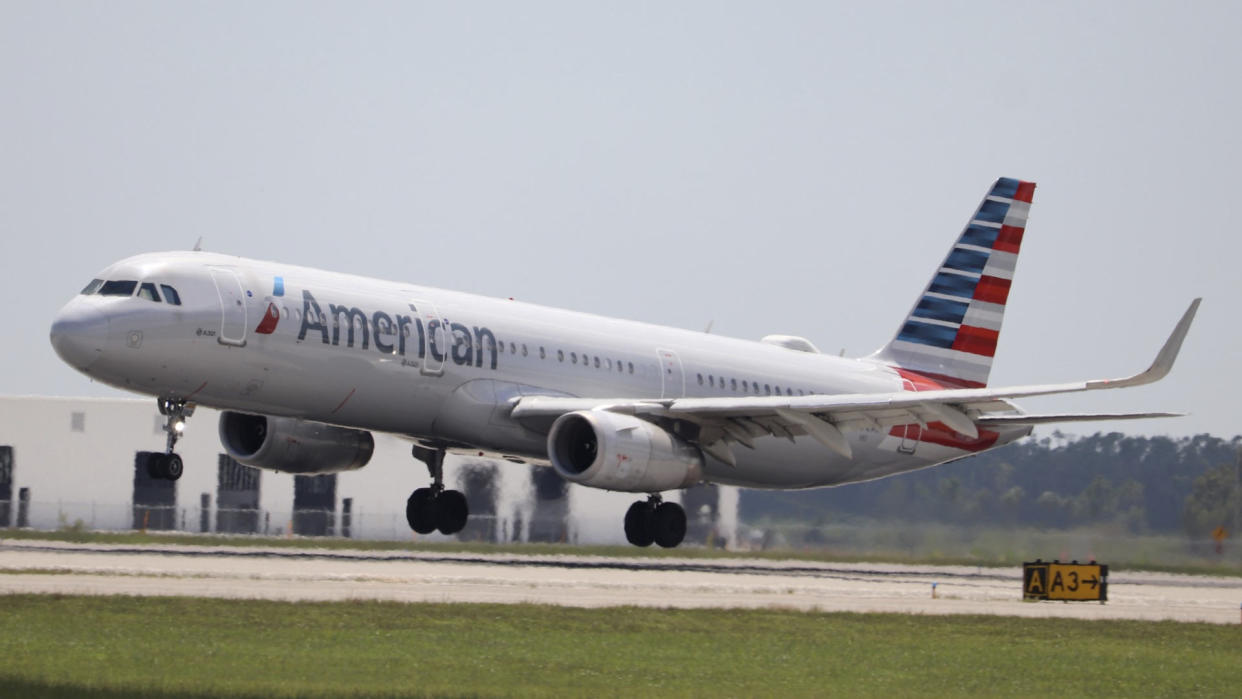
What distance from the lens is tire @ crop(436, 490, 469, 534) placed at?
3725 centimetres

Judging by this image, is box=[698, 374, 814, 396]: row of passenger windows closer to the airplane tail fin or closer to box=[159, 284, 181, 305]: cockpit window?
the airplane tail fin

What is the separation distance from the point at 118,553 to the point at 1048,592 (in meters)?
17.3

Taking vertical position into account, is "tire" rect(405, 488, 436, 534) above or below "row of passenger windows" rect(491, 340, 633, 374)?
below

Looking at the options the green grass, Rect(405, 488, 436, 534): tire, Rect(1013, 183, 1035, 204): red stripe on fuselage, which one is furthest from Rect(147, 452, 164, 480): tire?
Rect(1013, 183, 1035, 204): red stripe on fuselage

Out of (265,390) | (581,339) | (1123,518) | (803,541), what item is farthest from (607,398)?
(1123,518)

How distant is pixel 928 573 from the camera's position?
41.2 metres

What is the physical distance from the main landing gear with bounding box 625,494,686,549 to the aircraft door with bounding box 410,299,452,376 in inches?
227

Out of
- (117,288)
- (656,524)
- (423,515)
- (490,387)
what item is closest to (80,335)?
(117,288)

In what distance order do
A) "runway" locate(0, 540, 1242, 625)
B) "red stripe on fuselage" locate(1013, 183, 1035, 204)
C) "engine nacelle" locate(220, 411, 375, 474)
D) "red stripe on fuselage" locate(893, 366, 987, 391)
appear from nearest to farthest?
"runway" locate(0, 540, 1242, 625)
"engine nacelle" locate(220, 411, 375, 474)
"red stripe on fuselage" locate(893, 366, 987, 391)
"red stripe on fuselage" locate(1013, 183, 1035, 204)

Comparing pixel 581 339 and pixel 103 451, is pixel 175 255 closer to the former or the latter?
pixel 581 339

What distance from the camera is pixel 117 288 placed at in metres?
29.4

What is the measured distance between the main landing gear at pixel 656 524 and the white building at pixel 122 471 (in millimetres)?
11836

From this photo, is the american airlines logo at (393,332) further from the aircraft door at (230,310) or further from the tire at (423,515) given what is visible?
the tire at (423,515)

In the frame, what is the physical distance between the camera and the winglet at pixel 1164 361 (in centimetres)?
2925
